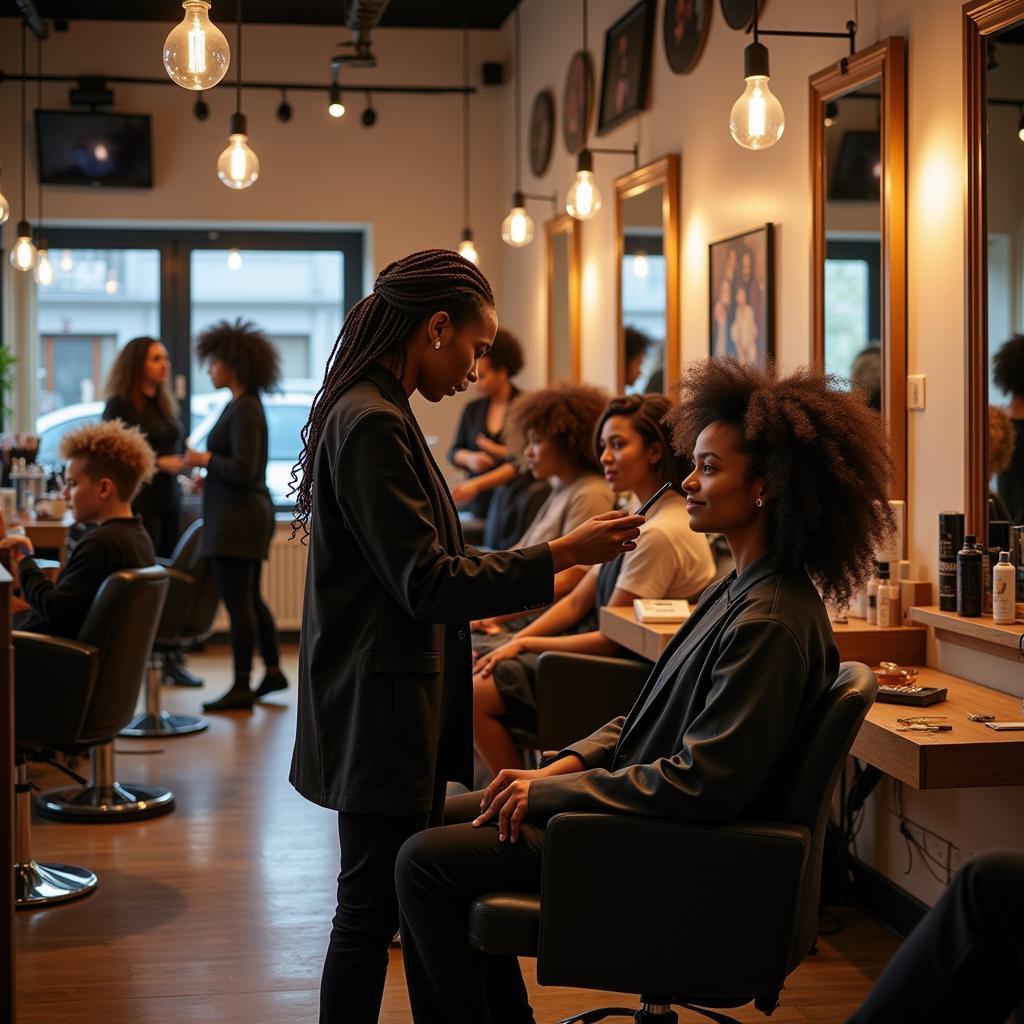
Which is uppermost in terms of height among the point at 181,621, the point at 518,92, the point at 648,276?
the point at 518,92

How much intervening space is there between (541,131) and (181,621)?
312cm

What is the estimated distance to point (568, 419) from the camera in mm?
4328

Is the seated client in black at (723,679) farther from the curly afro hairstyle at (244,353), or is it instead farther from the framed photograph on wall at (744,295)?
the curly afro hairstyle at (244,353)

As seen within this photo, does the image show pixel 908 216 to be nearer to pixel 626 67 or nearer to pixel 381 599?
pixel 381 599

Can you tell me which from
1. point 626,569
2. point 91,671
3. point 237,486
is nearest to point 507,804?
point 626,569

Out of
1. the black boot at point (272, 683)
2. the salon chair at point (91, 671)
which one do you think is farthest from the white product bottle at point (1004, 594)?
the black boot at point (272, 683)

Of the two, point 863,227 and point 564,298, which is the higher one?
point 564,298

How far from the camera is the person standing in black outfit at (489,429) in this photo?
19.5 ft

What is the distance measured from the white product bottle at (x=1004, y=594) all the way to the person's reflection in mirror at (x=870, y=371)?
69 cm

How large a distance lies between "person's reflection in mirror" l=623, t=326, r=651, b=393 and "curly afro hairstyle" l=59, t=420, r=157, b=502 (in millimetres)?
2093

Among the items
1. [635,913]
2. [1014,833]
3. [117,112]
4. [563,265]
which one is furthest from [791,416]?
[117,112]

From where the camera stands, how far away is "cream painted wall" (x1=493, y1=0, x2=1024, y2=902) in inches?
124

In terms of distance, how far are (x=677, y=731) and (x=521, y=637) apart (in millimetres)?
1842

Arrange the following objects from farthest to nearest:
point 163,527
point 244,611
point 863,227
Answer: point 163,527 < point 244,611 < point 863,227
